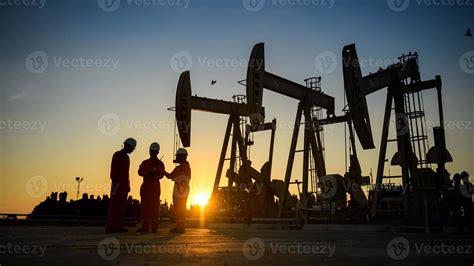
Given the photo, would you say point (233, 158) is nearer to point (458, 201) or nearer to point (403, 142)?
point (403, 142)

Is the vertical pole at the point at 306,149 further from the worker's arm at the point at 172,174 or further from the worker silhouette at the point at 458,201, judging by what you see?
the worker's arm at the point at 172,174

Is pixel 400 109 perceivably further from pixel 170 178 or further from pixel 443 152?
pixel 170 178

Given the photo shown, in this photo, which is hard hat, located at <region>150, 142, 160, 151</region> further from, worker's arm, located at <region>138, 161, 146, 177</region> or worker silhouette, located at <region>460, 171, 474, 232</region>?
worker silhouette, located at <region>460, 171, 474, 232</region>

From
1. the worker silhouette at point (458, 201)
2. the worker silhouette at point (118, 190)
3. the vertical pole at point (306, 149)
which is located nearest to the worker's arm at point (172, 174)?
the worker silhouette at point (118, 190)

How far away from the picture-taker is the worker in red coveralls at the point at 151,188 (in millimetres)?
8102

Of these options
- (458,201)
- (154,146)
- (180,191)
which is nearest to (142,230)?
(180,191)

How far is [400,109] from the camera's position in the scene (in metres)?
24.7

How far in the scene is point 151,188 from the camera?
8.18m

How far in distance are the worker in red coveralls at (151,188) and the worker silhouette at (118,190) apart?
1.24ft

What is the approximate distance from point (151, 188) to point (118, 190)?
0.69m

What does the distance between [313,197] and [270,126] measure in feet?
28.2

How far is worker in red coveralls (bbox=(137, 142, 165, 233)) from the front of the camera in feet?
26.6

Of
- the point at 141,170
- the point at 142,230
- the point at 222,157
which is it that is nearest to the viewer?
the point at 142,230

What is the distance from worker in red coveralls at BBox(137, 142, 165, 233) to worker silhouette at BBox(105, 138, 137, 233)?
1.24 feet
